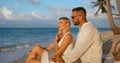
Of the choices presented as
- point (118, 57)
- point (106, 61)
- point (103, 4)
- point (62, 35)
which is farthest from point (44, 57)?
point (103, 4)

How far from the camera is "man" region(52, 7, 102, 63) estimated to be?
3.61m

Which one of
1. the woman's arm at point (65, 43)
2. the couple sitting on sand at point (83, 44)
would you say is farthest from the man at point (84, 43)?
the woman's arm at point (65, 43)

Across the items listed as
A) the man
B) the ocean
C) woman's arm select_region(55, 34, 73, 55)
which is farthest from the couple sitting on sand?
the ocean

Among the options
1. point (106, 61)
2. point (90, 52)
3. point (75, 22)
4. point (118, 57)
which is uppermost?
point (75, 22)

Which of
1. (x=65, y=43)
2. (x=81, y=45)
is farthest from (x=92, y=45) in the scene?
(x=65, y=43)

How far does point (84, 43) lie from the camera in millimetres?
3623

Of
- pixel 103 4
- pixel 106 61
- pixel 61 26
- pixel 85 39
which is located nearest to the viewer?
pixel 85 39

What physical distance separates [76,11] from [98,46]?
56 centimetres

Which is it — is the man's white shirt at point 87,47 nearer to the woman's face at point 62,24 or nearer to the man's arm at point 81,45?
the man's arm at point 81,45

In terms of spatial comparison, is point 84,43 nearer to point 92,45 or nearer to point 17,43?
point 92,45

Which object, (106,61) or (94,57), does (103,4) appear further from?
(94,57)

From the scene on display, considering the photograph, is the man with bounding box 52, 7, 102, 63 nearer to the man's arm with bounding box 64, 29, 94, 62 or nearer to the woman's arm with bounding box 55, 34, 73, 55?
the man's arm with bounding box 64, 29, 94, 62

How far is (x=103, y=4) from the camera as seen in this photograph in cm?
3622

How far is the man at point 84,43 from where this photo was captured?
3611 mm
